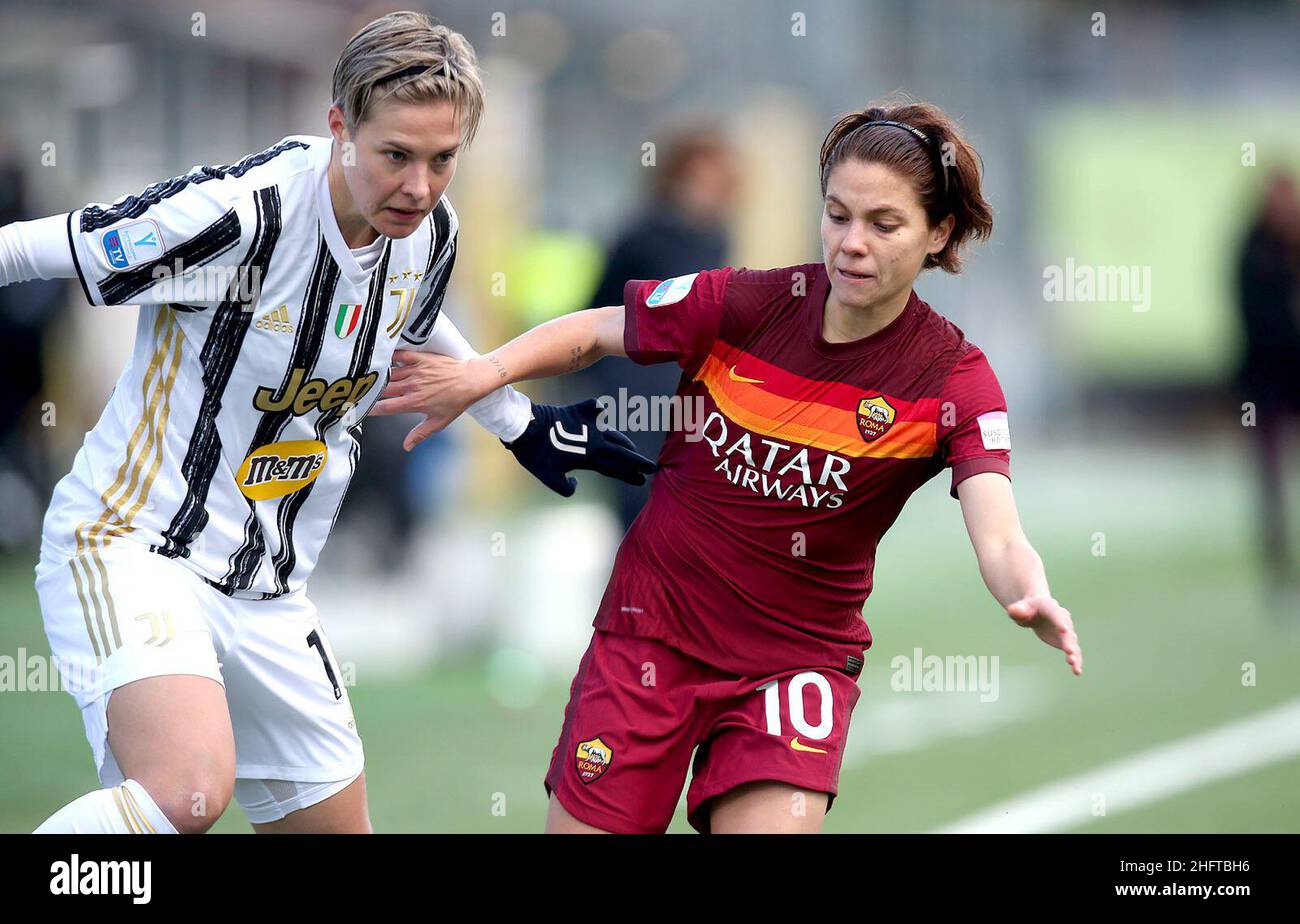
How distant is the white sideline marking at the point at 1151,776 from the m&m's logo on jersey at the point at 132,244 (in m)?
3.90

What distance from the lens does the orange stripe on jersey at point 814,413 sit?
376cm

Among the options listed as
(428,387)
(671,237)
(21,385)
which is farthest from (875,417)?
(21,385)

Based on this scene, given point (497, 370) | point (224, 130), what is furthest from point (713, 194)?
point (224, 130)

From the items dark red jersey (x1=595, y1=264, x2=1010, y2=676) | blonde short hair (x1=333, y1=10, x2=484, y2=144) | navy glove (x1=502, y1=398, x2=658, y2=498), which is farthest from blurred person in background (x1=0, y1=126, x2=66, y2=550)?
dark red jersey (x1=595, y1=264, x2=1010, y2=676)

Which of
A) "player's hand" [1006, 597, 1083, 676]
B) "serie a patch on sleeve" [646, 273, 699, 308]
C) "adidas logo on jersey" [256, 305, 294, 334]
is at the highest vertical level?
"serie a patch on sleeve" [646, 273, 699, 308]

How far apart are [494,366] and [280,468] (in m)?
0.58

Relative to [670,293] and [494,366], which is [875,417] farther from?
[494,366]

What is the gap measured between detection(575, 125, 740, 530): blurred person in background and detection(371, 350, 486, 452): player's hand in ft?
10.9

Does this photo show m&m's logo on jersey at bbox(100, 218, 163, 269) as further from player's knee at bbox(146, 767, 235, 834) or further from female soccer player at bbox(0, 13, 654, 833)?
player's knee at bbox(146, 767, 235, 834)

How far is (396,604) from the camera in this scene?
9.67 m

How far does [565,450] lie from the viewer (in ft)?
14.8

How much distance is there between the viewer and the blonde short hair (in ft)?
11.8

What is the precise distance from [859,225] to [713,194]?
400 cm

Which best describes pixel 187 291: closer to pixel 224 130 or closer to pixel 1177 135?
pixel 224 130
